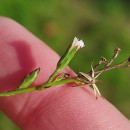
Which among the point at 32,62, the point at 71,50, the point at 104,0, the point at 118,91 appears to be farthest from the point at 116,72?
the point at 71,50

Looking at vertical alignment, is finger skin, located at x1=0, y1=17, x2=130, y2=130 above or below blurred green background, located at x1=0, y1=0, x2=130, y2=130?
below

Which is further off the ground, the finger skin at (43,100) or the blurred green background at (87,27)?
the blurred green background at (87,27)

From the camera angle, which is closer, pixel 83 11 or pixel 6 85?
pixel 6 85

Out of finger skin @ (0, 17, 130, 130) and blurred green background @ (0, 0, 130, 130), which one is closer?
finger skin @ (0, 17, 130, 130)

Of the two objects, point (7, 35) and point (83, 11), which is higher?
point (83, 11)

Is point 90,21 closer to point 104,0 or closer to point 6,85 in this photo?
point 104,0
